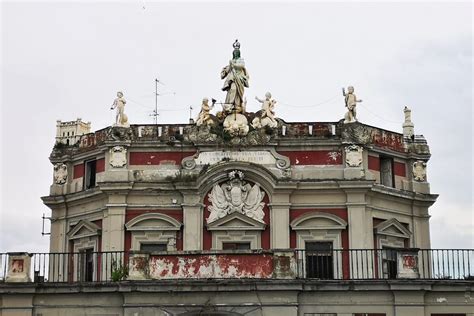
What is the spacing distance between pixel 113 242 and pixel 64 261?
289 centimetres

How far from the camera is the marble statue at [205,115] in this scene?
32.9 m

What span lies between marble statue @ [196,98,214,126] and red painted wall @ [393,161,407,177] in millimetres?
7816

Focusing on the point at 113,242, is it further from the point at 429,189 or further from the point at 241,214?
the point at 429,189

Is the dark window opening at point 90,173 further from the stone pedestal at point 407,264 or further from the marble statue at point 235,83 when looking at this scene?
the stone pedestal at point 407,264

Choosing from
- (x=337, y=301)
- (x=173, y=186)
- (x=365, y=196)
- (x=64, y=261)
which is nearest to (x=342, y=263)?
(x=365, y=196)

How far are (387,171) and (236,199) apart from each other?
6656 millimetres

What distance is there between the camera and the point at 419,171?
34281 millimetres

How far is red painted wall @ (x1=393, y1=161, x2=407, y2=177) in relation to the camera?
112ft

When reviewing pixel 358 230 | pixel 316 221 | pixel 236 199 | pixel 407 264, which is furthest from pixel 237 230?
pixel 407 264

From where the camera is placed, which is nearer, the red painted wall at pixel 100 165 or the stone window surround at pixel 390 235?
the stone window surround at pixel 390 235

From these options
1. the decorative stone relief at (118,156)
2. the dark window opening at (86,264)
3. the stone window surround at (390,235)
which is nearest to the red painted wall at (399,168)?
the stone window surround at (390,235)

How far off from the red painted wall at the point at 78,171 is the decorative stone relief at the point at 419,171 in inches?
543

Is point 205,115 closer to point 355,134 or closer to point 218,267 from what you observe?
point 355,134

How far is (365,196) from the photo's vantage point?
31922mm
